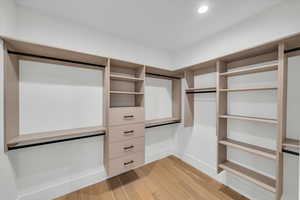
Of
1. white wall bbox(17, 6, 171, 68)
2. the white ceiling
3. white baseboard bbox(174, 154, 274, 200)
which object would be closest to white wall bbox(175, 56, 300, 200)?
white baseboard bbox(174, 154, 274, 200)

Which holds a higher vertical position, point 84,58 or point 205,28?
point 205,28

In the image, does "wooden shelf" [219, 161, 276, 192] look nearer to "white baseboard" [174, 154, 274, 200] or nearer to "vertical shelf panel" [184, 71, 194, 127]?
"white baseboard" [174, 154, 274, 200]

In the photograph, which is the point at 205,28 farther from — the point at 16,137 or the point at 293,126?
the point at 16,137

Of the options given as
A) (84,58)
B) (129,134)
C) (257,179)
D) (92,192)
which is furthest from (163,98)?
(92,192)

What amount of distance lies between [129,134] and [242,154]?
1.66 metres

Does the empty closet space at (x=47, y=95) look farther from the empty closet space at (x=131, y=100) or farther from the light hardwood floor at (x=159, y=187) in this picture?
the light hardwood floor at (x=159, y=187)

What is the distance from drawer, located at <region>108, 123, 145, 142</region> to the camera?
1.62 m

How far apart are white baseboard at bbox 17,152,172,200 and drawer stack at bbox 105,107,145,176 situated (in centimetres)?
42

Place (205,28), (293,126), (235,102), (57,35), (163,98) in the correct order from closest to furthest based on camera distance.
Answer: (293,126), (57,35), (235,102), (205,28), (163,98)

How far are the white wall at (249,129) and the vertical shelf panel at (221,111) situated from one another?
0.31 ft

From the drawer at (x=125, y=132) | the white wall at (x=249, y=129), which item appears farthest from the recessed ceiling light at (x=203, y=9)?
the drawer at (x=125, y=132)

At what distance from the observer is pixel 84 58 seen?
63.2 inches

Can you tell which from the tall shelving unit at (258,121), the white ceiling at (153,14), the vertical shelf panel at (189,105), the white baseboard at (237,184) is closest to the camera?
the tall shelving unit at (258,121)

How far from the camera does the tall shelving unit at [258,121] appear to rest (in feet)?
3.69
